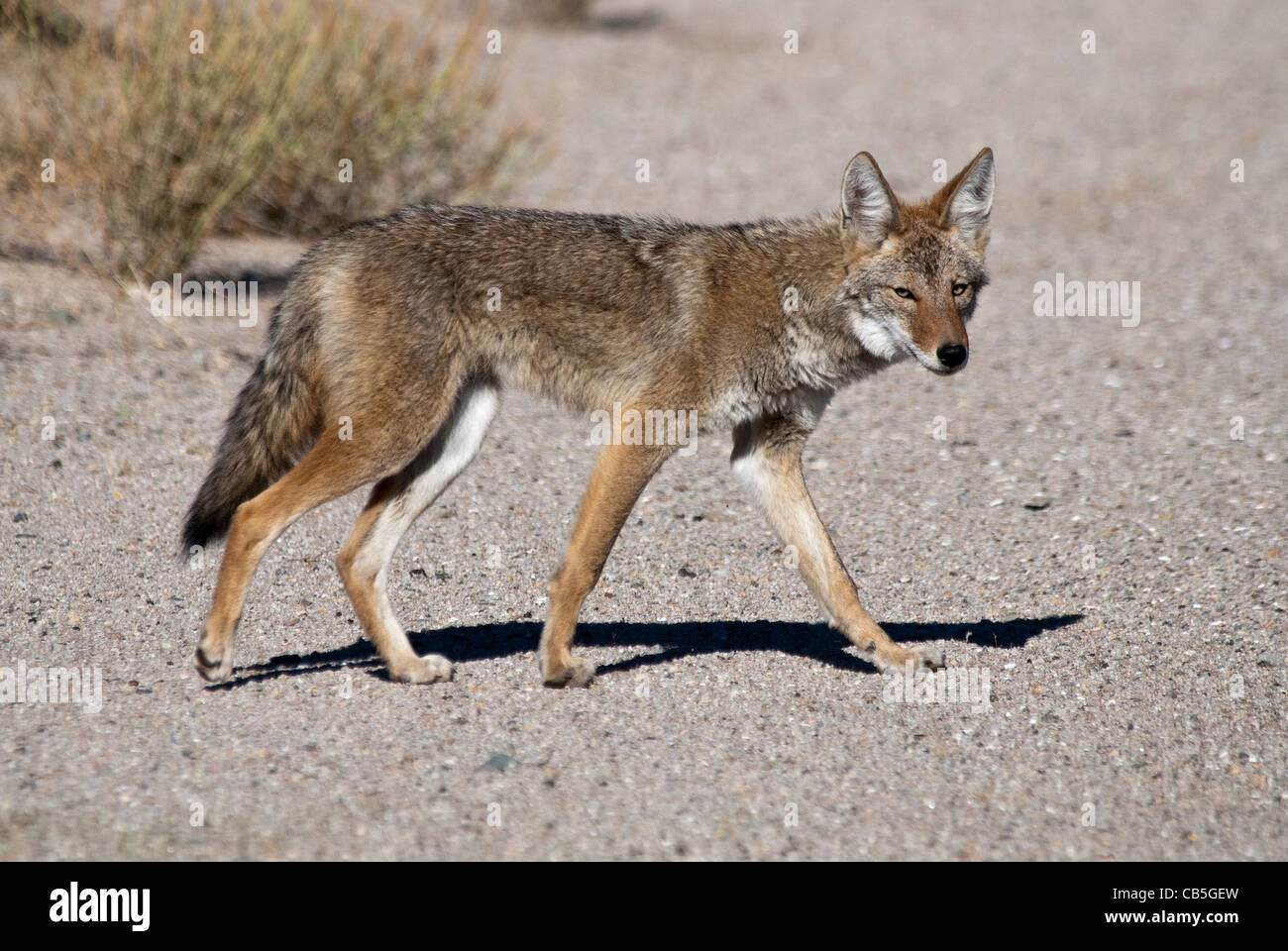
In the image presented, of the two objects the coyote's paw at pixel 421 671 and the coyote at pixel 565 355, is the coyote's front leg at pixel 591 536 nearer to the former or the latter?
the coyote at pixel 565 355

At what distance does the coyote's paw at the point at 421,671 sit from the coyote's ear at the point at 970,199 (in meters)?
2.89

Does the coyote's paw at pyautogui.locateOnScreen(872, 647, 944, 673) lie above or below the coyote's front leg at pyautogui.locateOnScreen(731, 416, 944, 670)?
below

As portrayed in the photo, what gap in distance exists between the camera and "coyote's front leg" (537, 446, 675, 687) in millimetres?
5609

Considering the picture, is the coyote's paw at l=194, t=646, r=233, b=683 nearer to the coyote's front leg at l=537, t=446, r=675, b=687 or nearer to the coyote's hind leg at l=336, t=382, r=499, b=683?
the coyote's hind leg at l=336, t=382, r=499, b=683

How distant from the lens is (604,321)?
5738 millimetres

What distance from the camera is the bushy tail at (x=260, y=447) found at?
18.6 feet

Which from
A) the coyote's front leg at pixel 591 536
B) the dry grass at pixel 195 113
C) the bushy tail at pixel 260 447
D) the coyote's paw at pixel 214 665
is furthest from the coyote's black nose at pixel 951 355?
the dry grass at pixel 195 113

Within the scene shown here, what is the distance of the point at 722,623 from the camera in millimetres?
6723

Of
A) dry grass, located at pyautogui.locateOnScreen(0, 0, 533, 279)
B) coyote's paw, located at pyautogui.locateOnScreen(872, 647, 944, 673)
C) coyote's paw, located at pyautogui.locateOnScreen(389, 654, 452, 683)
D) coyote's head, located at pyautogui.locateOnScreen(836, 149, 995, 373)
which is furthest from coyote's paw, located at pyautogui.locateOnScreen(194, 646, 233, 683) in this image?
dry grass, located at pyautogui.locateOnScreen(0, 0, 533, 279)

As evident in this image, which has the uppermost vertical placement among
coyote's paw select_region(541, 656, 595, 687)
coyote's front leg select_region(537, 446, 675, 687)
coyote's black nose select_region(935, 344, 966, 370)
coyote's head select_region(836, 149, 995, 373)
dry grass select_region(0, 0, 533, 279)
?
dry grass select_region(0, 0, 533, 279)

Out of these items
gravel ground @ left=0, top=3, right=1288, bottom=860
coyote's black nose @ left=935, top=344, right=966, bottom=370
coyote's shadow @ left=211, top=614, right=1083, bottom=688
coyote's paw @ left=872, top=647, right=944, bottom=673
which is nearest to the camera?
gravel ground @ left=0, top=3, right=1288, bottom=860

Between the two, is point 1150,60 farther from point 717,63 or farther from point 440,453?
point 440,453

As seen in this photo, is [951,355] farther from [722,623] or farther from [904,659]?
[722,623]

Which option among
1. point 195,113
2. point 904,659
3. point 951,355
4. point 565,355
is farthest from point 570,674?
point 195,113
